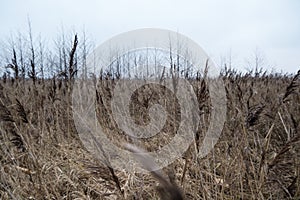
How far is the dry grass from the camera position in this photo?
139cm

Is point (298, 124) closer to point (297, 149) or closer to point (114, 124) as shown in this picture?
point (297, 149)

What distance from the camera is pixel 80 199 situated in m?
1.77

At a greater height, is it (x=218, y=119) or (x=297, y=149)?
(x=218, y=119)

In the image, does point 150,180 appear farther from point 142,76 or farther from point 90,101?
point 142,76

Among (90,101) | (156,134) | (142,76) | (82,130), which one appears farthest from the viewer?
(142,76)

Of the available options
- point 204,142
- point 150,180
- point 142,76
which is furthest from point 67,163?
point 142,76

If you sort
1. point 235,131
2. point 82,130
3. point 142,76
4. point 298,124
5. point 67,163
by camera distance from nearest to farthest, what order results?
point 298,124 < point 235,131 < point 67,163 < point 82,130 < point 142,76

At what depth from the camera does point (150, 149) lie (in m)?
2.53

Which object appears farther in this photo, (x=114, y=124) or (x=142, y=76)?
(x=142, y=76)

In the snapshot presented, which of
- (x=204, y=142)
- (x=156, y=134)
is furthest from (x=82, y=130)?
(x=204, y=142)

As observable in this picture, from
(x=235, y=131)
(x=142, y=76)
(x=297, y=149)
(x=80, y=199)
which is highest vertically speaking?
(x=142, y=76)

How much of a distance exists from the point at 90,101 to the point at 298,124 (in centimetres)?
208

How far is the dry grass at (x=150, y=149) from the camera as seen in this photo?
4.57 ft

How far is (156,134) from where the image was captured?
278cm
